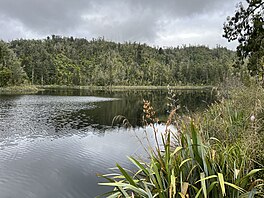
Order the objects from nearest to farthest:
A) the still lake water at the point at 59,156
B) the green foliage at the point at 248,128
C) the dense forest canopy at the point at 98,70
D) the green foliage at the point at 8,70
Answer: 1. the green foliage at the point at 248,128
2. the still lake water at the point at 59,156
3. the green foliage at the point at 8,70
4. the dense forest canopy at the point at 98,70

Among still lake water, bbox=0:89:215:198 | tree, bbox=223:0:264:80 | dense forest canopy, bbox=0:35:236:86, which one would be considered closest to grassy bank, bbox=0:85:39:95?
dense forest canopy, bbox=0:35:236:86

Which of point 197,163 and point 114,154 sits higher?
point 197,163

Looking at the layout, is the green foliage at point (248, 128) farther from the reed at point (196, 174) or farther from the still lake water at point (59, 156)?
the still lake water at point (59, 156)

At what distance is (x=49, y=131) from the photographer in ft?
54.4

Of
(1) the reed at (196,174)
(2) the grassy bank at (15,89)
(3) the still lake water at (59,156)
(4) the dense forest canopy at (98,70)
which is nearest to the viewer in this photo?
(1) the reed at (196,174)

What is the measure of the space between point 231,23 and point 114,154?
8.29 m

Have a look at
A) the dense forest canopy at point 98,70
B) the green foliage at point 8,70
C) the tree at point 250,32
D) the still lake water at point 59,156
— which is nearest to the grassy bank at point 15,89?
the green foliage at point 8,70

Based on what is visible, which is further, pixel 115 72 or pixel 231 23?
pixel 115 72

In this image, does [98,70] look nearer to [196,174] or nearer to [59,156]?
[59,156]

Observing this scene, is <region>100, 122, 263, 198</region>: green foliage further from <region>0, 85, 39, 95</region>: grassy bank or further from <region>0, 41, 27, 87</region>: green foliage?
<region>0, 41, 27, 87</region>: green foliage

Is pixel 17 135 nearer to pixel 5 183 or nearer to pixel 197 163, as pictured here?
pixel 5 183

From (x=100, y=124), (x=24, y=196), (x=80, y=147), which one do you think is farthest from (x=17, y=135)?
(x=24, y=196)

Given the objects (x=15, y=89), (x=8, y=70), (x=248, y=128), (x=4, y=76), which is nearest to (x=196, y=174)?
(x=248, y=128)

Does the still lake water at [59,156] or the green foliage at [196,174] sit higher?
the green foliage at [196,174]
